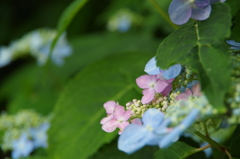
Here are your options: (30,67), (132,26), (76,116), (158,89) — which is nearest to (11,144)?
(76,116)

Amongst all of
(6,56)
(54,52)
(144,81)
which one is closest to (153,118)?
(144,81)

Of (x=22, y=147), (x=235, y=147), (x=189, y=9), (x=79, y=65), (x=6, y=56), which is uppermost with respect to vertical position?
(x=6, y=56)

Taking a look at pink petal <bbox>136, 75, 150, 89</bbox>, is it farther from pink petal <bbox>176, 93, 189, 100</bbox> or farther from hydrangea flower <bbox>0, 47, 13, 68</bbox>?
hydrangea flower <bbox>0, 47, 13, 68</bbox>

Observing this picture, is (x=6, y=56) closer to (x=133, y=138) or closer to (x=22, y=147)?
(x=22, y=147)

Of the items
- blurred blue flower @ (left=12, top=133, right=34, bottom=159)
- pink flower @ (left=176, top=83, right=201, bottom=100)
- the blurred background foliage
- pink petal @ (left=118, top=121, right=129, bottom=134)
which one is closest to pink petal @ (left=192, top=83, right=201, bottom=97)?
pink flower @ (left=176, top=83, right=201, bottom=100)

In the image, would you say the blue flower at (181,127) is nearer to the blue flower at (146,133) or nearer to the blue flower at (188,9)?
the blue flower at (146,133)

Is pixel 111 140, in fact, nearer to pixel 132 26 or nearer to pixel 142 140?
pixel 142 140
